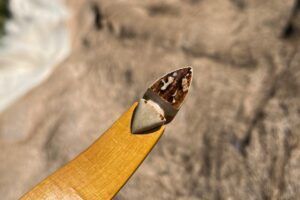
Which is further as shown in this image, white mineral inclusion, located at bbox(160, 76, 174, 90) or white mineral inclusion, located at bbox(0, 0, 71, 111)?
white mineral inclusion, located at bbox(0, 0, 71, 111)

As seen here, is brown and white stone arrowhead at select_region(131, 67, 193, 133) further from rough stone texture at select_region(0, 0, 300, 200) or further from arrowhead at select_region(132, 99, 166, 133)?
rough stone texture at select_region(0, 0, 300, 200)

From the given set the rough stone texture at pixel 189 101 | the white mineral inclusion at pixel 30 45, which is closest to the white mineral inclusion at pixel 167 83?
the rough stone texture at pixel 189 101

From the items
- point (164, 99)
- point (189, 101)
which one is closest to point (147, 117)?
point (164, 99)

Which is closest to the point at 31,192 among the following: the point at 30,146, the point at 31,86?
the point at 30,146

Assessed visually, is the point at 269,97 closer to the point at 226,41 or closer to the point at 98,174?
the point at 226,41

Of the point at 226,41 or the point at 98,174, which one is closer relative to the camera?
the point at 98,174

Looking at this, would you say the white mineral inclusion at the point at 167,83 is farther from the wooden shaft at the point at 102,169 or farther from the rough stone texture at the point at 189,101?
the rough stone texture at the point at 189,101

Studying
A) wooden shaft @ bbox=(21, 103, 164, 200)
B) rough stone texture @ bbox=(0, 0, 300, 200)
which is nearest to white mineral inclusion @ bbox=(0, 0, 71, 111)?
rough stone texture @ bbox=(0, 0, 300, 200)
